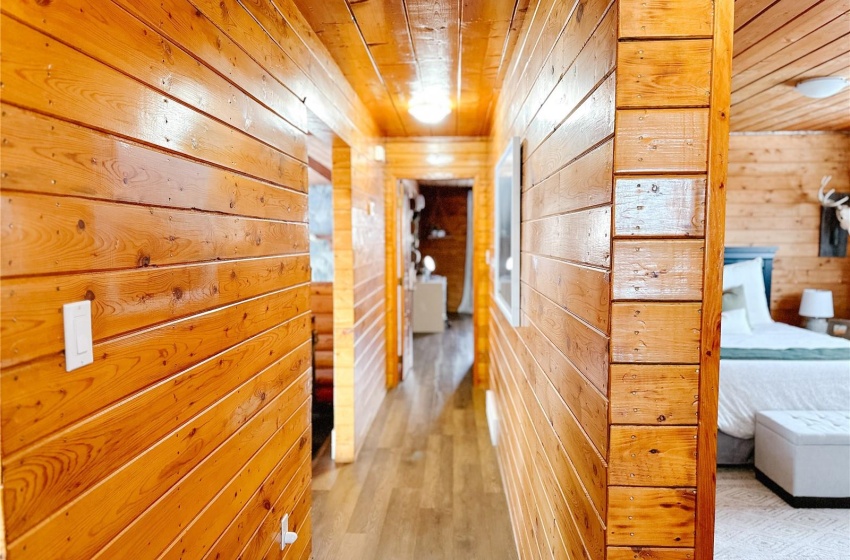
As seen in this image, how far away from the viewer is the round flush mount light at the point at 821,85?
9.28 feet

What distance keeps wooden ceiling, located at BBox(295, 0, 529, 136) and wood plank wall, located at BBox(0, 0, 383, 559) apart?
0.39 metres

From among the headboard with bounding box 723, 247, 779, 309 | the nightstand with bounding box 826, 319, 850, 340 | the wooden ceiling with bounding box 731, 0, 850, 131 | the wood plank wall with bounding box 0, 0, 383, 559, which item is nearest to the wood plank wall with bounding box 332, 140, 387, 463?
the wood plank wall with bounding box 0, 0, 383, 559

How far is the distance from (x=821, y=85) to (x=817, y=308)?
2.25 meters

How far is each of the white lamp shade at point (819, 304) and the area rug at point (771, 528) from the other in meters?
2.24

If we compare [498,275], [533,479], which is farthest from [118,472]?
[498,275]

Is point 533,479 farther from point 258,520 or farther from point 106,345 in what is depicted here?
point 106,345

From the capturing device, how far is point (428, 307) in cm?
741

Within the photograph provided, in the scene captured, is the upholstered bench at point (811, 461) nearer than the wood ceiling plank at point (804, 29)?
No

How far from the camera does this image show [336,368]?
318 cm

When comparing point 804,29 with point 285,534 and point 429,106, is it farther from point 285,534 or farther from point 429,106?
point 285,534

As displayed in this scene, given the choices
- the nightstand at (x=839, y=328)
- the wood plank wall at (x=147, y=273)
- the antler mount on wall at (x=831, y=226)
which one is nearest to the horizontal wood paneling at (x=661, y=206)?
the wood plank wall at (x=147, y=273)

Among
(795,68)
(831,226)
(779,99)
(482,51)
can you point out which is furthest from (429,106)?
(831,226)

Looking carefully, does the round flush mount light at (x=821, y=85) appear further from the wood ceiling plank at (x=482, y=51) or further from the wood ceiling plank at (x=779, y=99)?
the wood ceiling plank at (x=482, y=51)

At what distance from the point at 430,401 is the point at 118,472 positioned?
11.7 ft
